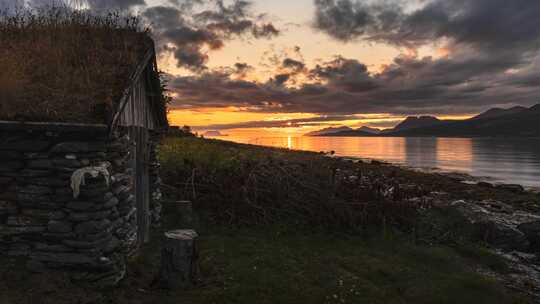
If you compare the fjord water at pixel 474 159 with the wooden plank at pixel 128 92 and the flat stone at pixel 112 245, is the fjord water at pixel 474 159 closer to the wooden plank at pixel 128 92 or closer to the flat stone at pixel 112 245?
the wooden plank at pixel 128 92

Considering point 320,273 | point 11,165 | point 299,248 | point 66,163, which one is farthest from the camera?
point 299,248

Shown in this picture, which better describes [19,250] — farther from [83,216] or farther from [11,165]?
[11,165]

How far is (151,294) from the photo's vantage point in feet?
20.7

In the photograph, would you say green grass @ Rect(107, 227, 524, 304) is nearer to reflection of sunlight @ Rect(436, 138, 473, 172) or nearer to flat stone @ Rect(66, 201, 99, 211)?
flat stone @ Rect(66, 201, 99, 211)

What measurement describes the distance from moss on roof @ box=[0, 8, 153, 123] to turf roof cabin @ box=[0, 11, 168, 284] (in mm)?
19

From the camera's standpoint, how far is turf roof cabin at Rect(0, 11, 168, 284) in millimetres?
5719

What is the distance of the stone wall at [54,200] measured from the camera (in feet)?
18.8

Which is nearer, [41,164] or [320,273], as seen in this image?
[41,164]

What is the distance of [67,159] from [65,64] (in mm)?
2458

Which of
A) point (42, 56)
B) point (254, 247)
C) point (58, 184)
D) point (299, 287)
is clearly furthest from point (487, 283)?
point (42, 56)

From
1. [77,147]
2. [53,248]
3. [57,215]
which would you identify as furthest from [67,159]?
[53,248]

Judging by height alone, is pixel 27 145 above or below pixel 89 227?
above

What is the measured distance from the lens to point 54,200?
5.76m

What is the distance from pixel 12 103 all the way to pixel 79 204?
2.06 metres
